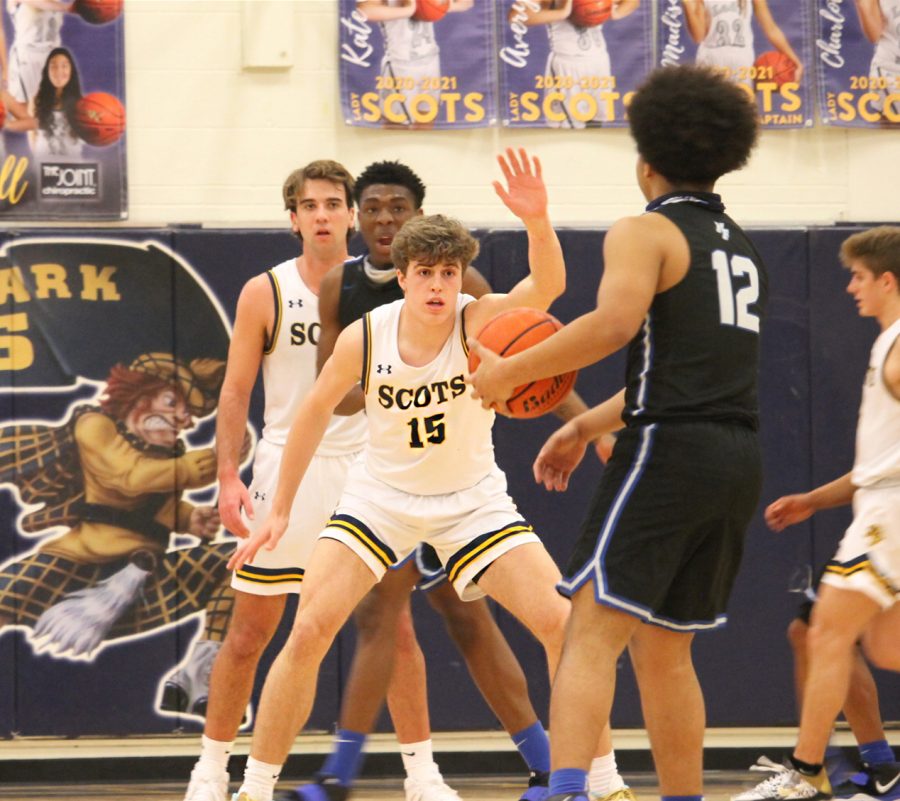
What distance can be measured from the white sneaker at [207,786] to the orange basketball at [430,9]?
4.03 meters

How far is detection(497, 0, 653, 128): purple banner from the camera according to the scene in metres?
7.23

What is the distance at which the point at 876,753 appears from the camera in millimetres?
5340

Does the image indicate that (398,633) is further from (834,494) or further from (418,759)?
(834,494)

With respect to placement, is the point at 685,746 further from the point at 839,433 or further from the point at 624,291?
the point at 839,433

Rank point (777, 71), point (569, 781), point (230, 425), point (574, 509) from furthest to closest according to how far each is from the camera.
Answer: point (777, 71)
point (574, 509)
point (230, 425)
point (569, 781)

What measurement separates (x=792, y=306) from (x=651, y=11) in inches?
70.7

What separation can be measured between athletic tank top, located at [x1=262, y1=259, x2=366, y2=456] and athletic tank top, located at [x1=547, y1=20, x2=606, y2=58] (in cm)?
276

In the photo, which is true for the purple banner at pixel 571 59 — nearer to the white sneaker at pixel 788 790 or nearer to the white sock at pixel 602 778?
the white sneaker at pixel 788 790

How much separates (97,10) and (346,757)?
4.26m

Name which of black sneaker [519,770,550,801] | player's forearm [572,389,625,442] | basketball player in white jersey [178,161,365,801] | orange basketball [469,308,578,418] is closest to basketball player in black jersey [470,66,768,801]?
orange basketball [469,308,578,418]

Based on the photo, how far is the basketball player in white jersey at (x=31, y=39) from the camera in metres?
6.94

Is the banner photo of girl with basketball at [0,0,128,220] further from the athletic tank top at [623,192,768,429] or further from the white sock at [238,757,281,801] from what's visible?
the athletic tank top at [623,192,768,429]

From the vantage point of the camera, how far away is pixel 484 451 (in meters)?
4.50

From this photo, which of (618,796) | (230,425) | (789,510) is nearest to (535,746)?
(618,796)
